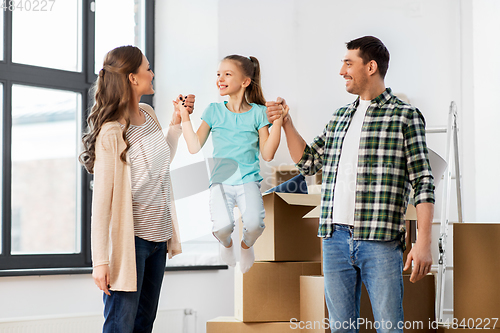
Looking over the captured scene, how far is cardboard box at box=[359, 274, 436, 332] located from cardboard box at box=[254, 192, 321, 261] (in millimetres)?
385

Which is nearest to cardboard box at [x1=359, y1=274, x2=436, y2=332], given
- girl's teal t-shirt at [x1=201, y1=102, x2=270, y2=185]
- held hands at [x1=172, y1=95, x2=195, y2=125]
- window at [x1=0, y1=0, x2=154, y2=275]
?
girl's teal t-shirt at [x1=201, y1=102, x2=270, y2=185]

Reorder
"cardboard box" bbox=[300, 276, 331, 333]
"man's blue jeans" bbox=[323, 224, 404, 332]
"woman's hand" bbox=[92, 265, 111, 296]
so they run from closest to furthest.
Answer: "woman's hand" bbox=[92, 265, 111, 296], "man's blue jeans" bbox=[323, 224, 404, 332], "cardboard box" bbox=[300, 276, 331, 333]

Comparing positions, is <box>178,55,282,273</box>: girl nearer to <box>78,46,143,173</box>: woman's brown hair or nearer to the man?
the man

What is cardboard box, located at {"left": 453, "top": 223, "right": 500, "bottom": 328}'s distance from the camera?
6.12 feet

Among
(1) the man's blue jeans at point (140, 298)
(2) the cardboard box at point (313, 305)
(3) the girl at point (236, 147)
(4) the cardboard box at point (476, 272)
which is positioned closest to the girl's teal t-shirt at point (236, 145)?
(3) the girl at point (236, 147)

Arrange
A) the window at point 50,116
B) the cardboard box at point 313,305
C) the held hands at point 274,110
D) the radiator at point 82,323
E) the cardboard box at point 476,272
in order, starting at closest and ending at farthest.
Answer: the held hands at point 274,110, the cardboard box at point 476,272, the cardboard box at point 313,305, the radiator at point 82,323, the window at point 50,116

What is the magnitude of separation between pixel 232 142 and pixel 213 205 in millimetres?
210

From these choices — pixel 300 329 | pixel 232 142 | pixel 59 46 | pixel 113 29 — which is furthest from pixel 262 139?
pixel 59 46

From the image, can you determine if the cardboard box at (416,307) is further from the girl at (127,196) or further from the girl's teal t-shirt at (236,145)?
the girl at (127,196)

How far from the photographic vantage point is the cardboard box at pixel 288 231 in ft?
7.07

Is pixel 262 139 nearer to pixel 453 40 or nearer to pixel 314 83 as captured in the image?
pixel 314 83

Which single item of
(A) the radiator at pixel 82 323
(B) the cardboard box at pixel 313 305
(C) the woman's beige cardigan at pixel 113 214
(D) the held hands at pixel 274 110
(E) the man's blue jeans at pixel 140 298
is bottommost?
(A) the radiator at pixel 82 323

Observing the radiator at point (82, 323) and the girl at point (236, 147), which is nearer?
the girl at point (236, 147)

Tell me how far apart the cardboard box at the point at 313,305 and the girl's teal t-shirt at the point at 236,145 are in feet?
2.09
